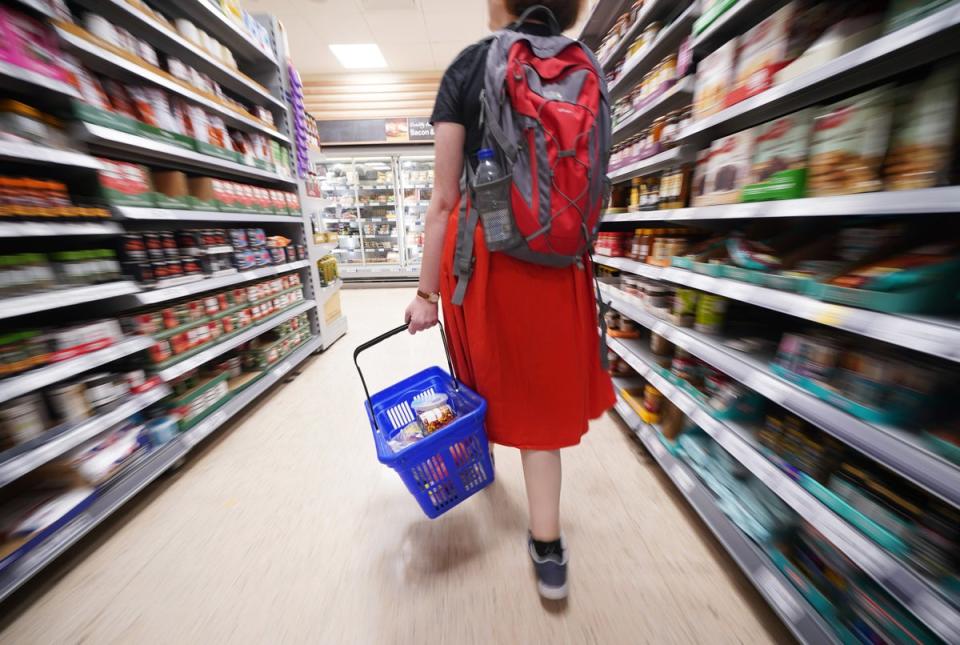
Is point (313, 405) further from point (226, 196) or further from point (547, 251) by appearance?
point (547, 251)

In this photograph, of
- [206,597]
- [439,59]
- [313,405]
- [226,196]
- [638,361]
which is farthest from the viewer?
[439,59]

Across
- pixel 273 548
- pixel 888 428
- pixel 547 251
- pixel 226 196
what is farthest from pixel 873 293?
pixel 226 196

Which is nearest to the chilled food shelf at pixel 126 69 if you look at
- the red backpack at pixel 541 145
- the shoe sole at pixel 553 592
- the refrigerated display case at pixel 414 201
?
the red backpack at pixel 541 145

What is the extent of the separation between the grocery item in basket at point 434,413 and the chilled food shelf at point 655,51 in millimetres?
1642

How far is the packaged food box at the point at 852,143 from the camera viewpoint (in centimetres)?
68

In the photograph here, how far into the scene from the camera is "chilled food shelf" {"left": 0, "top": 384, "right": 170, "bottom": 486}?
0.97m

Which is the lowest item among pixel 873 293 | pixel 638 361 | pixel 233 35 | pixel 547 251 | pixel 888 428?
pixel 638 361

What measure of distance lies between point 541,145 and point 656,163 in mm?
1050

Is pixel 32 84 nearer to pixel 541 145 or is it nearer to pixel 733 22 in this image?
pixel 541 145

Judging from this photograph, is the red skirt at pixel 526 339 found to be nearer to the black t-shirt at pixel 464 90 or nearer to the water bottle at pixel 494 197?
the water bottle at pixel 494 197

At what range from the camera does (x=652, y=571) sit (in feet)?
3.55

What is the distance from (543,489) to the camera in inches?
38.5

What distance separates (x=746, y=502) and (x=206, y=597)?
1.72 meters

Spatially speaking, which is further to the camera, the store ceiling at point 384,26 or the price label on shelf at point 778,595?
Answer: the store ceiling at point 384,26
